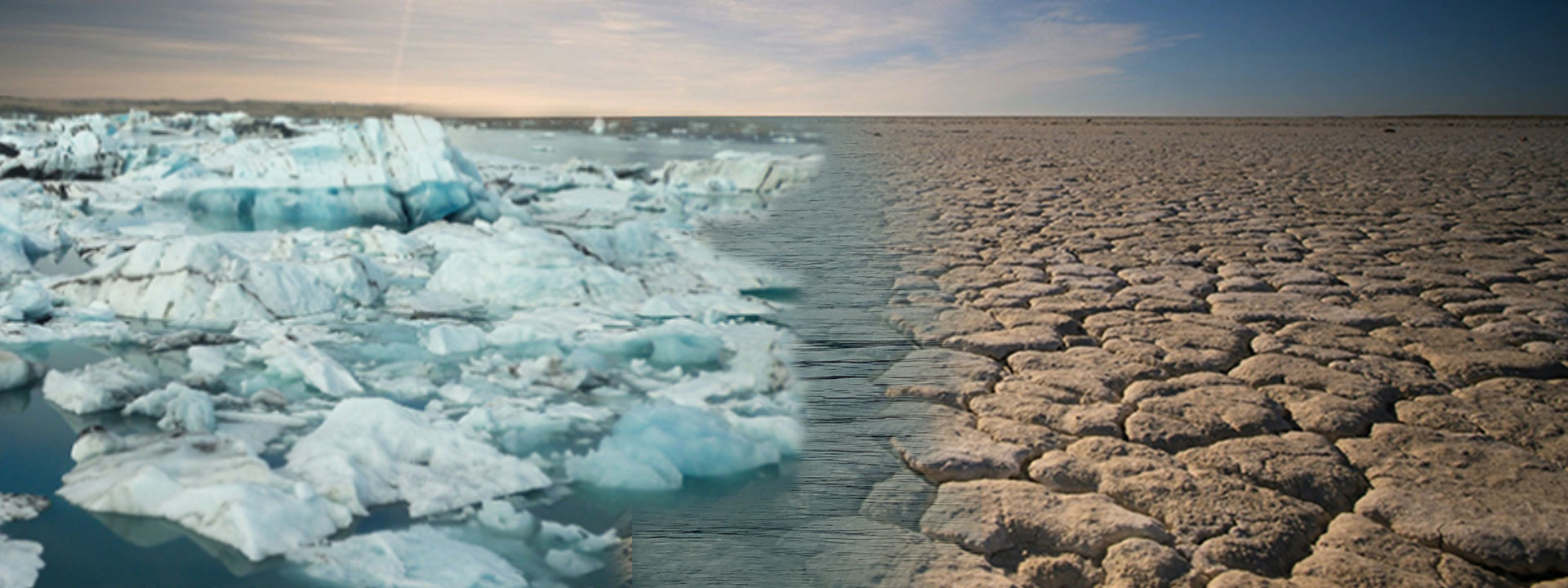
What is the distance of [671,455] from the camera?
291 cm

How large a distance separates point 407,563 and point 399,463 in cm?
65

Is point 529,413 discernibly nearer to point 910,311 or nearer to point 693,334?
point 693,334

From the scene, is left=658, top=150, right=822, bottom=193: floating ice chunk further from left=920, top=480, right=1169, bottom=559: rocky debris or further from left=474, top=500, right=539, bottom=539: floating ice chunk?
left=920, top=480, right=1169, bottom=559: rocky debris

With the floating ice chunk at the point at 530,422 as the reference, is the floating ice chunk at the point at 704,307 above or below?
above

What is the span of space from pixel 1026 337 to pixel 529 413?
188 centimetres

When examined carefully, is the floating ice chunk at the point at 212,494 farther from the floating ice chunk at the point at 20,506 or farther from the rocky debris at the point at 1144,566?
the rocky debris at the point at 1144,566

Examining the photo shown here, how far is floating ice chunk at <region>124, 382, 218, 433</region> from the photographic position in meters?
3.27

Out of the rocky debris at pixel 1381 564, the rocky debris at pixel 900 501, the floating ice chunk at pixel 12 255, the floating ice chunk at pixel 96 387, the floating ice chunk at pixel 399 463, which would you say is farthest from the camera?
the floating ice chunk at pixel 12 255

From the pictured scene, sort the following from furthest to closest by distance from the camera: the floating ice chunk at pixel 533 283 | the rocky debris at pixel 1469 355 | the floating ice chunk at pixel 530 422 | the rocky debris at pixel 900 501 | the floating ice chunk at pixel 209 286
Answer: the floating ice chunk at pixel 533 283 < the floating ice chunk at pixel 209 286 < the floating ice chunk at pixel 530 422 < the rocky debris at pixel 1469 355 < the rocky debris at pixel 900 501

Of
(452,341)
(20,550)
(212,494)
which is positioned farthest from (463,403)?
(20,550)

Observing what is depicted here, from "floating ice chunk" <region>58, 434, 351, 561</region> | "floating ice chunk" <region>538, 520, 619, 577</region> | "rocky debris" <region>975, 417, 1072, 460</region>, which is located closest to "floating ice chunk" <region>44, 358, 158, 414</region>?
"floating ice chunk" <region>58, 434, 351, 561</region>

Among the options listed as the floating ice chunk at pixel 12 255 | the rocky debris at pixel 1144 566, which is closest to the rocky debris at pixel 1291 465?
the rocky debris at pixel 1144 566

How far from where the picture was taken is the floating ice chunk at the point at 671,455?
2.85m

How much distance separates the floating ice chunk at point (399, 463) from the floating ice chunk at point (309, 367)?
0.65m
